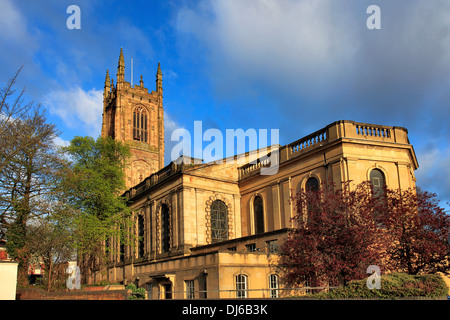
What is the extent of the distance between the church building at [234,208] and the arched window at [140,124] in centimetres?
3659

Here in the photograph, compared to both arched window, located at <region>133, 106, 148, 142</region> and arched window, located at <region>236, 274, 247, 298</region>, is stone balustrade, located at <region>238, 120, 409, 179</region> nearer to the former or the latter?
arched window, located at <region>236, 274, 247, 298</region>

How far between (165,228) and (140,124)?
160ft

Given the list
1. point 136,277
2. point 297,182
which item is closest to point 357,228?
point 297,182

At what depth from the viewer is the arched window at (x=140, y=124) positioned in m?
82.4

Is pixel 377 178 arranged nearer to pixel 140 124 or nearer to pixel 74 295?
pixel 74 295

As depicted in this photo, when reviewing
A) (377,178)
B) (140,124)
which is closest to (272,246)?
(377,178)

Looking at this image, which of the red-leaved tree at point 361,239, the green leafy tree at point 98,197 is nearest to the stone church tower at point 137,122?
the green leafy tree at point 98,197

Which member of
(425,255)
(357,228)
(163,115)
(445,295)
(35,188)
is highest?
(163,115)

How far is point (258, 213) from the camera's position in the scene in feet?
117

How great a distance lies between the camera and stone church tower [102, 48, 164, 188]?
260 ft

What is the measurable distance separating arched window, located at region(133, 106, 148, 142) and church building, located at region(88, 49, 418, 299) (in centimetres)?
3659

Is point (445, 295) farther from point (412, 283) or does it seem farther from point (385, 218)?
point (385, 218)

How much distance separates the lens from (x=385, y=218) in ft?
70.7
